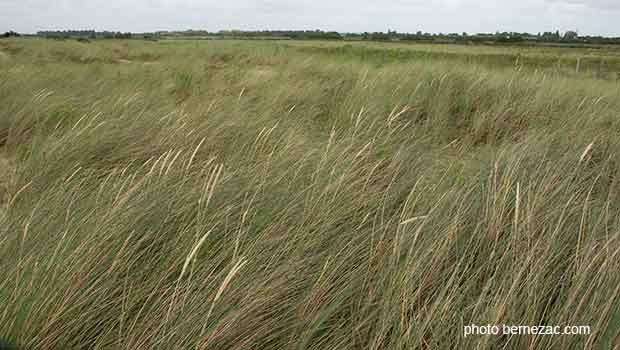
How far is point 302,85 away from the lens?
5.31m

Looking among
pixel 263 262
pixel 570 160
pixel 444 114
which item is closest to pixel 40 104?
pixel 263 262

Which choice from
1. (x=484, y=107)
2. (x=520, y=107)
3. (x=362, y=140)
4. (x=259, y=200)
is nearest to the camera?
(x=259, y=200)

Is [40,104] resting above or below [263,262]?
above

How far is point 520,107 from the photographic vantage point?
153 inches

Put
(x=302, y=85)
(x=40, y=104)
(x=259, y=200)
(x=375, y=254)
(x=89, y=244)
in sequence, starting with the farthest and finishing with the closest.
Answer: (x=302, y=85)
(x=40, y=104)
(x=259, y=200)
(x=375, y=254)
(x=89, y=244)

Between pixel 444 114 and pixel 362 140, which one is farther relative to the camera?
pixel 444 114

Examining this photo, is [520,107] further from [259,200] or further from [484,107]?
[259,200]

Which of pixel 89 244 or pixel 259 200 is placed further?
pixel 259 200

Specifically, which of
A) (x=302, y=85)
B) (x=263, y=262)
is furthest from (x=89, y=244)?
(x=302, y=85)

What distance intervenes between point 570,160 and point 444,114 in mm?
1873

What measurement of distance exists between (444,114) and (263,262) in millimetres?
3136

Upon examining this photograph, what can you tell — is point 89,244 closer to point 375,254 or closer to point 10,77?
point 375,254

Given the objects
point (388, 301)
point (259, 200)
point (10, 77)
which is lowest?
point (388, 301)

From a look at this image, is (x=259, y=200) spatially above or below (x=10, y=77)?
below
